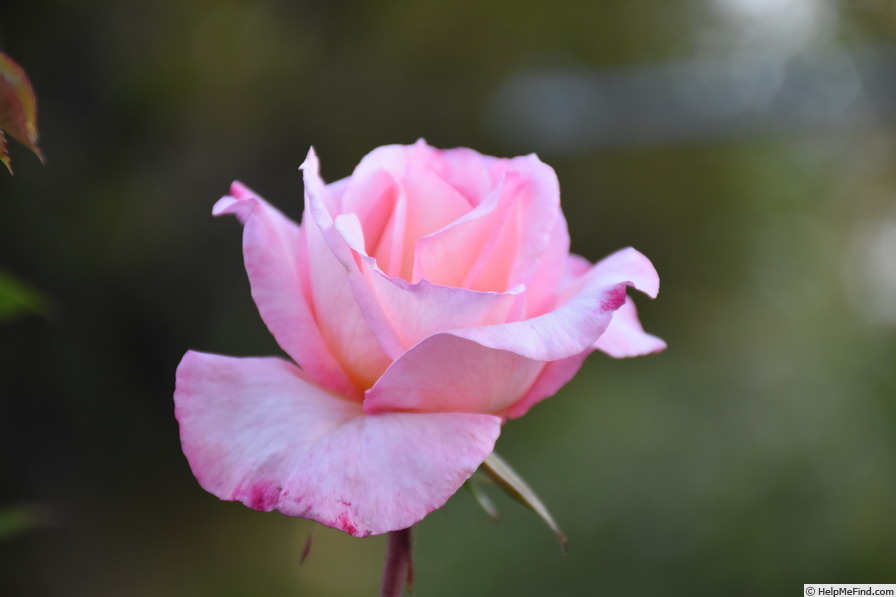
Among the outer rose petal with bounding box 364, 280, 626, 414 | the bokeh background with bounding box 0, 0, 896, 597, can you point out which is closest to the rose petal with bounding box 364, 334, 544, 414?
the outer rose petal with bounding box 364, 280, 626, 414

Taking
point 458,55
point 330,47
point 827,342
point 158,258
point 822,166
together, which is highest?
point 822,166

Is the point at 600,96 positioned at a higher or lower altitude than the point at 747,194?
lower

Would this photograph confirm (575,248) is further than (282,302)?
Yes

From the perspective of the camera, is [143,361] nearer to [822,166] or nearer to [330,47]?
[330,47]

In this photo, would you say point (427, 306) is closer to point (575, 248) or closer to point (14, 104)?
point (14, 104)

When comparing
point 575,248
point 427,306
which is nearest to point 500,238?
point 427,306

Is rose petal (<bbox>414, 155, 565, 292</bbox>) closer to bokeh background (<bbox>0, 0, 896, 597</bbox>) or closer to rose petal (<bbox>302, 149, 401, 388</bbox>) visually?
rose petal (<bbox>302, 149, 401, 388</bbox>)

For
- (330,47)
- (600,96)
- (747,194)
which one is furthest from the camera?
(747,194)

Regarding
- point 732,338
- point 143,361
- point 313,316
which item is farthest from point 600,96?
point 313,316
